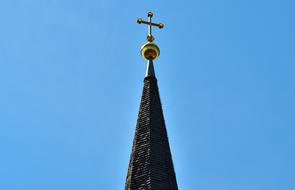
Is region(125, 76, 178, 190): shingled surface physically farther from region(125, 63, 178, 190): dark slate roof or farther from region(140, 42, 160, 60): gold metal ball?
region(140, 42, 160, 60): gold metal ball

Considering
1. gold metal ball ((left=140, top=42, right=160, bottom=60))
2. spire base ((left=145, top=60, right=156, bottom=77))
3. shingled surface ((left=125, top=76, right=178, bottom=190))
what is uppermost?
gold metal ball ((left=140, top=42, right=160, bottom=60))

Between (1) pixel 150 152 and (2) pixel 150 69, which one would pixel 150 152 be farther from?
(2) pixel 150 69

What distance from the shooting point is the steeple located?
24.4m

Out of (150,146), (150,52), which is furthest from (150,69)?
(150,146)

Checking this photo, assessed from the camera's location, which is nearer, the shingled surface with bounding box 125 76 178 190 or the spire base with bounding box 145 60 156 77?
the shingled surface with bounding box 125 76 178 190

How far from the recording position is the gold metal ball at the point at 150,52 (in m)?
29.4

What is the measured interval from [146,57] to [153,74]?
2.41 ft

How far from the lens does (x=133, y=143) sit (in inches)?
1042

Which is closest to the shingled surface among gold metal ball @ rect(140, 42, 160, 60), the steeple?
the steeple

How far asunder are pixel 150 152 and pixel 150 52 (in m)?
5.20

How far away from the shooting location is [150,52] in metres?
29.4

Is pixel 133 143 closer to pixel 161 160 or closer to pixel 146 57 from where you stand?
pixel 161 160

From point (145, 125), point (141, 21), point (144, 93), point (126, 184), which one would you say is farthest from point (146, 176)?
point (141, 21)

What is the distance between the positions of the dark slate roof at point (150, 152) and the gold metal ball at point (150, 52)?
4.05 ft
